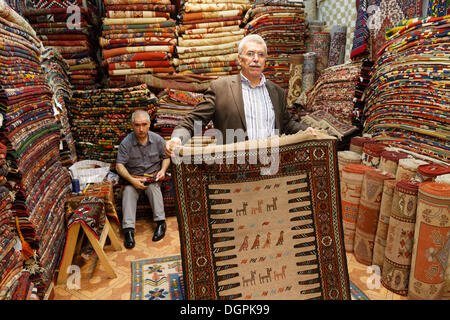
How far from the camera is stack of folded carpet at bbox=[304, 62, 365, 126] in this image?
337 cm

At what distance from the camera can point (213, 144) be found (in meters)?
2.07

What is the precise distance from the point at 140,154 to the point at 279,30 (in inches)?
94.6

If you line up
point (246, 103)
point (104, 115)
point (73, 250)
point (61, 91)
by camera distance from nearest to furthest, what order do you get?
point (246, 103)
point (73, 250)
point (61, 91)
point (104, 115)

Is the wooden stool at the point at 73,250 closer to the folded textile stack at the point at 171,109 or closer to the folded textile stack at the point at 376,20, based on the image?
the folded textile stack at the point at 171,109

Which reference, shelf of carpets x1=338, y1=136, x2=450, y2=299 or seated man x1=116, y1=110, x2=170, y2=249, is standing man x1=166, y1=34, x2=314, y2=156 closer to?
shelf of carpets x1=338, y1=136, x2=450, y2=299

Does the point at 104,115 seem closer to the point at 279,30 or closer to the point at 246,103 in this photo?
the point at 246,103

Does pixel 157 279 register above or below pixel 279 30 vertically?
below

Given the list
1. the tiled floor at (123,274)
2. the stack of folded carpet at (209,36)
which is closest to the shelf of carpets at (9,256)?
the tiled floor at (123,274)

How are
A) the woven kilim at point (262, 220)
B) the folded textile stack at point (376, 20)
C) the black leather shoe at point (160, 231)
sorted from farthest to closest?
1. the black leather shoe at point (160, 231)
2. the folded textile stack at point (376, 20)
3. the woven kilim at point (262, 220)

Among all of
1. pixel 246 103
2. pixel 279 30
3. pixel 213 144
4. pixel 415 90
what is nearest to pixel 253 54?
pixel 246 103

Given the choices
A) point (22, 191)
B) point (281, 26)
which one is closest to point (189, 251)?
point (22, 191)

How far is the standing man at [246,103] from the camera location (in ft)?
6.77

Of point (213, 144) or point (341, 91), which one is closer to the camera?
point (213, 144)

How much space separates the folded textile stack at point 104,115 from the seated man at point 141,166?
17.6 inches
